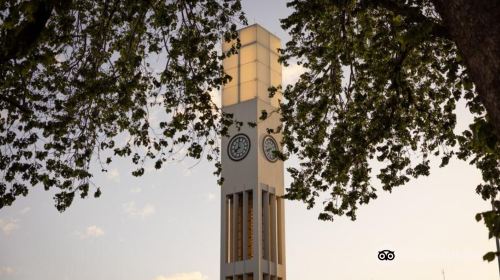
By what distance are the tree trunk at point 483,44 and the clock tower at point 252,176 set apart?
4556 centimetres

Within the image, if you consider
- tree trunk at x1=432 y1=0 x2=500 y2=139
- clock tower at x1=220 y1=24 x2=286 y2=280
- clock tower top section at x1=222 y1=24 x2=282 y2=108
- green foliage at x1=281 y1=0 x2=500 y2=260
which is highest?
clock tower top section at x1=222 y1=24 x2=282 y2=108

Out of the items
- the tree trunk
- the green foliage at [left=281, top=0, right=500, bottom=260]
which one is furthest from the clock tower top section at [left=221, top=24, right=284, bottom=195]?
the tree trunk

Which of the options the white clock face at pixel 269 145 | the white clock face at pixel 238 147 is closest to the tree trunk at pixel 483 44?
the white clock face at pixel 269 145

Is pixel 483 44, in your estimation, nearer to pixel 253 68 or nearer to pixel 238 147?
pixel 238 147

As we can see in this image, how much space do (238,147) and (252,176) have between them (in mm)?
3207

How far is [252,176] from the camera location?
51.0 m

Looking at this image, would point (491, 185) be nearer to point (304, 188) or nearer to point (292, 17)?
point (304, 188)

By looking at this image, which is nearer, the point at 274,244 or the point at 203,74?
the point at 203,74

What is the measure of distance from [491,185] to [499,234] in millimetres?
8929

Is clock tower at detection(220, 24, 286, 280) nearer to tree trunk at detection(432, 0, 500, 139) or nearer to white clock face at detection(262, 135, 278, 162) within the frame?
white clock face at detection(262, 135, 278, 162)

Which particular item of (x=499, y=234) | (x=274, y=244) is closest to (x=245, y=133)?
(x=274, y=244)

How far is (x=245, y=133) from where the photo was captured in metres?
52.3

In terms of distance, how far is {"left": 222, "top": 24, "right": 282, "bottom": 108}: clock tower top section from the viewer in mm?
52938

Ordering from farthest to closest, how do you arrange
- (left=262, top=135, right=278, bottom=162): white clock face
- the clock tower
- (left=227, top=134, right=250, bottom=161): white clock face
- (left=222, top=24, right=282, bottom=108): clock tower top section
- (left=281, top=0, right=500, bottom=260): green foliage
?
(left=222, top=24, right=282, bottom=108): clock tower top section, (left=227, top=134, right=250, bottom=161): white clock face, (left=262, top=135, right=278, bottom=162): white clock face, the clock tower, (left=281, top=0, right=500, bottom=260): green foliage
